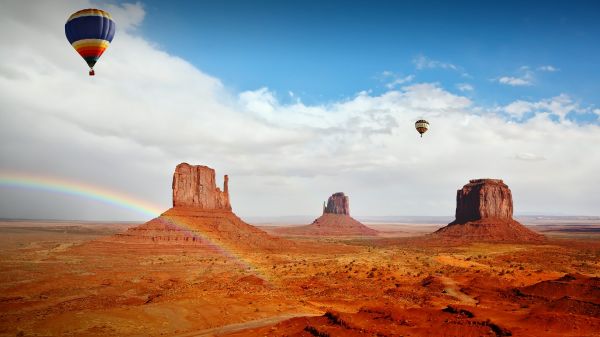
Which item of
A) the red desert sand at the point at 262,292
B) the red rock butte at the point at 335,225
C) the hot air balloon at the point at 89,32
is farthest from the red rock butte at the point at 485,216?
the hot air balloon at the point at 89,32

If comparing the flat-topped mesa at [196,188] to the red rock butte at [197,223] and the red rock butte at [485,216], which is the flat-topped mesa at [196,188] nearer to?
the red rock butte at [197,223]

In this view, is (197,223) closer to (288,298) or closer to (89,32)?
(89,32)

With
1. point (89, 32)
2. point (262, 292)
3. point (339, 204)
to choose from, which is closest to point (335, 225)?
point (339, 204)

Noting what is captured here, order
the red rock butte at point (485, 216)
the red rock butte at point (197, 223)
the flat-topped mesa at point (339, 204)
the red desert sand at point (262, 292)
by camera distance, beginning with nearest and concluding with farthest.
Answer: the red desert sand at point (262, 292) → the red rock butte at point (197, 223) → the red rock butte at point (485, 216) → the flat-topped mesa at point (339, 204)

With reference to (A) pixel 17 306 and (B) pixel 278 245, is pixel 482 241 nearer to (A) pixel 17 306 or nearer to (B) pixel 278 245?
(B) pixel 278 245

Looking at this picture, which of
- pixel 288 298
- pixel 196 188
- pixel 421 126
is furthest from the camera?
pixel 196 188

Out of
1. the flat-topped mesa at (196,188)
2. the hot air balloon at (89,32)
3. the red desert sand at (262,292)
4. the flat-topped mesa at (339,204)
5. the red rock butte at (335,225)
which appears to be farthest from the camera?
the flat-topped mesa at (339,204)
